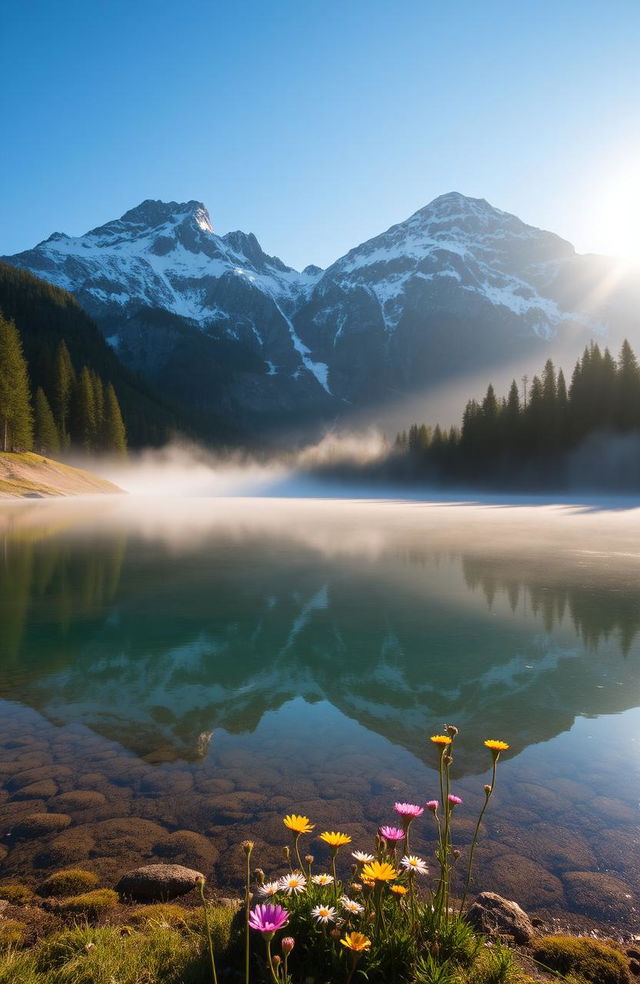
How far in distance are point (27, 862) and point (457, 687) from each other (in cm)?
725

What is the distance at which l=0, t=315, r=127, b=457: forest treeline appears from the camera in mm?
75688

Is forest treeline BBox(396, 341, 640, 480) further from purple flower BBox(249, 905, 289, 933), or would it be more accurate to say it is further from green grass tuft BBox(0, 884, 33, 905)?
purple flower BBox(249, 905, 289, 933)

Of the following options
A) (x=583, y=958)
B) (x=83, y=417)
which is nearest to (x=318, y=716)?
(x=583, y=958)

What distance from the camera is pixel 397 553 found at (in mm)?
27422

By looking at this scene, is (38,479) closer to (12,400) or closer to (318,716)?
(12,400)

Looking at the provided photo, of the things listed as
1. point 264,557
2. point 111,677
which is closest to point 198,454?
point 264,557

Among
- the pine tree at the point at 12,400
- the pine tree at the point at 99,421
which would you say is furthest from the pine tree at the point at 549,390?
the pine tree at the point at 99,421

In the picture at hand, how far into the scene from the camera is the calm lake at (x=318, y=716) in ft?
Result: 19.2

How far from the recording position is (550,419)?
94625 mm

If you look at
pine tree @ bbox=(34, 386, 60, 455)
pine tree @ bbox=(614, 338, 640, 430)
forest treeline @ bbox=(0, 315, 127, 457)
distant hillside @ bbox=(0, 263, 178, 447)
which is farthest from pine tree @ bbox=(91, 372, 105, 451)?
pine tree @ bbox=(614, 338, 640, 430)

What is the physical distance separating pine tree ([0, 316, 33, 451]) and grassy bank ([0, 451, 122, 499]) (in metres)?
2.71

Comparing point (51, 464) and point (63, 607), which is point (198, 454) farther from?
point (63, 607)

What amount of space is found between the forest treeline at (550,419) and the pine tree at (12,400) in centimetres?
7725

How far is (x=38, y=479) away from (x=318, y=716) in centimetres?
7324
